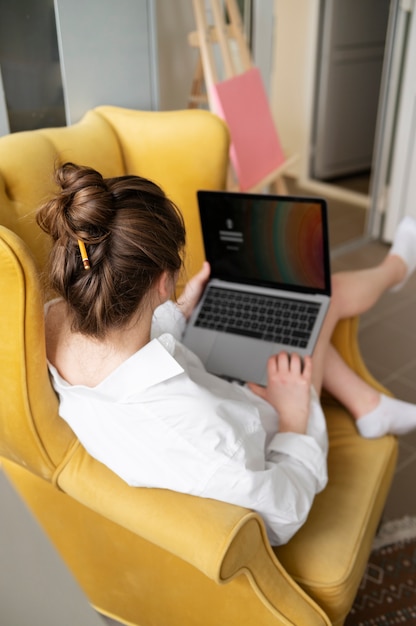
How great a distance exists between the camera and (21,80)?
4.81 feet

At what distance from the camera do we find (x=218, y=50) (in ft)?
7.29

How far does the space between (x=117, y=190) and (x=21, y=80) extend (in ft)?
2.38

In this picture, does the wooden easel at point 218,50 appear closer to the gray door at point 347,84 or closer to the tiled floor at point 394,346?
the tiled floor at point 394,346

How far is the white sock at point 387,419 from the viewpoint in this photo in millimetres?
1418

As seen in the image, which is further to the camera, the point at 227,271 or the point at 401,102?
the point at 401,102

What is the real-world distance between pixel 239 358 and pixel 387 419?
0.37m

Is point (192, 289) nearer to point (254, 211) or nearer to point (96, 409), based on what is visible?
point (254, 211)

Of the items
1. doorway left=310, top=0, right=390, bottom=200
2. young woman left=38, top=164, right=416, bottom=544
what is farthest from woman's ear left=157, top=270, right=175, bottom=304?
doorway left=310, top=0, right=390, bottom=200

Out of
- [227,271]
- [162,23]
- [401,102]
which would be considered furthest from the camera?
[401,102]

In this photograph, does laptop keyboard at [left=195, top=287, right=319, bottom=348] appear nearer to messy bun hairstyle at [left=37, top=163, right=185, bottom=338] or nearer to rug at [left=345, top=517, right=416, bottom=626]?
messy bun hairstyle at [left=37, top=163, right=185, bottom=338]

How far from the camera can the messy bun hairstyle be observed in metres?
0.88

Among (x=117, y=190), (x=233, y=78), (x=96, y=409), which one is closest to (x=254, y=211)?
(x=117, y=190)

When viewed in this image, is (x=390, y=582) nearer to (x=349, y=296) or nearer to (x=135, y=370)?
(x=349, y=296)

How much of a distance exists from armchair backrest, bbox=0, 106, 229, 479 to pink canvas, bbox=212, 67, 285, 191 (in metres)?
0.54
